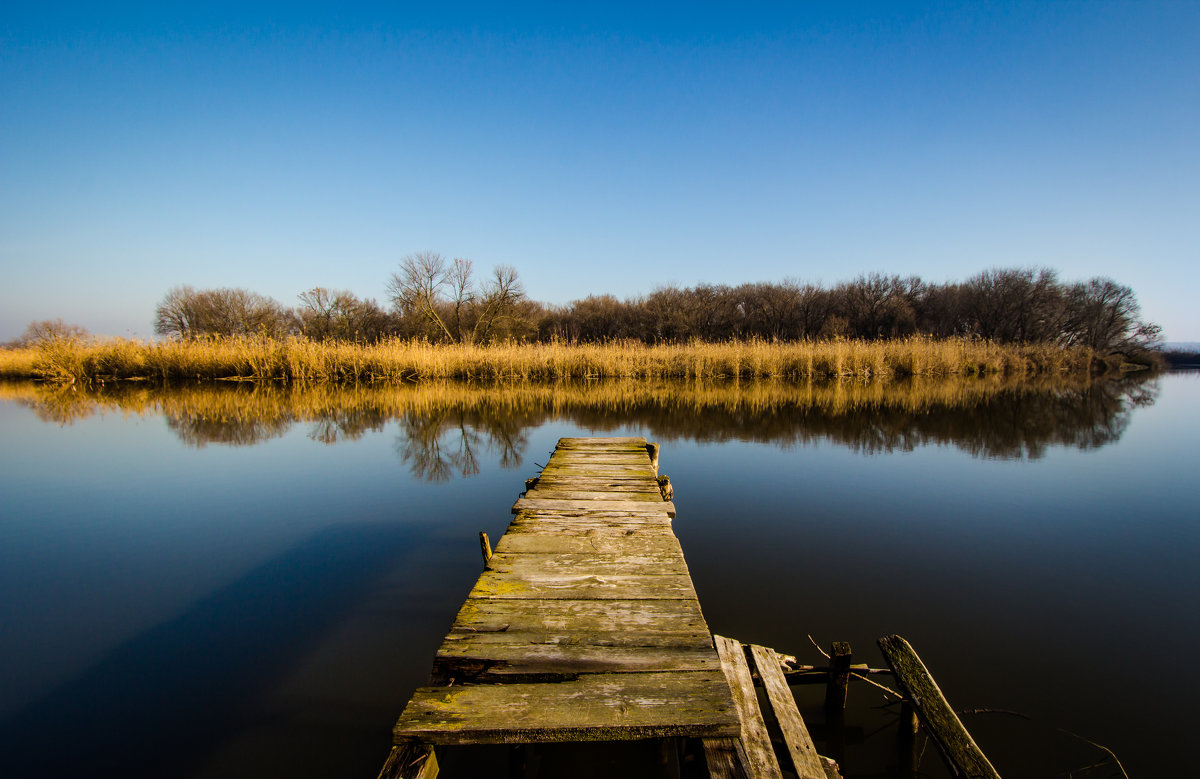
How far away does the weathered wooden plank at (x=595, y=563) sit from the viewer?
2.38 metres

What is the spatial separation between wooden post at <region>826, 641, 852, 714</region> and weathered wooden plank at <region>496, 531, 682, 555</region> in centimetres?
82

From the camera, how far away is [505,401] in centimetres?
1293

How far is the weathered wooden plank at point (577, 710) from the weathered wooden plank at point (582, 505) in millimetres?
1697

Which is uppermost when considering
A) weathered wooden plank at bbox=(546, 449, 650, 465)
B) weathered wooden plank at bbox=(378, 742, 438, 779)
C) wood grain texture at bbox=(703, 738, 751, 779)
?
weathered wooden plank at bbox=(546, 449, 650, 465)

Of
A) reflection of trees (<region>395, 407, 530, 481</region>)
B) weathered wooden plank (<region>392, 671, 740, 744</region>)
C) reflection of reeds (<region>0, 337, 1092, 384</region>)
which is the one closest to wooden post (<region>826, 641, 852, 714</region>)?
weathered wooden plank (<region>392, 671, 740, 744</region>)

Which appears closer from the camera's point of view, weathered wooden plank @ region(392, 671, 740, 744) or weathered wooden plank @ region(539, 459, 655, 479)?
weathered wooden plank @ region(392, 671, 740, 744)

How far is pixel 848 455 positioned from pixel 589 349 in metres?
13.6

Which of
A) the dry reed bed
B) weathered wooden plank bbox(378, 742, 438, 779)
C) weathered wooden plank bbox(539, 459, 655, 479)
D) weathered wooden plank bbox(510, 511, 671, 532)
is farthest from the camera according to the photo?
the dry reed bed

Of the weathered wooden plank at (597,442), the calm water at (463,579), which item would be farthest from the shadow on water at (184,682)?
the weathered wooden plank at (597,442)

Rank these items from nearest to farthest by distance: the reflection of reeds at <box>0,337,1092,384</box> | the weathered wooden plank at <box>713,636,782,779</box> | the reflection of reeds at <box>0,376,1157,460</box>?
1. the weathered wooden plank at <box>713,636,782,779</box>
2. the reflection of reeds at <box>0,376,1157,460</box>
3. the reflection of reeds at <box>0,337,1092,384</box>

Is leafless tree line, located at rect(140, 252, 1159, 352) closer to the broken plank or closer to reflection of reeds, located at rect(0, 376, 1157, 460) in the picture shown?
reflection of reeds, located at rect(0, 376, 1157, 460)

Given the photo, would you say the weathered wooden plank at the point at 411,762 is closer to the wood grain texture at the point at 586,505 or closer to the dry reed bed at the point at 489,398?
the wood grain texture at the point at 586,505

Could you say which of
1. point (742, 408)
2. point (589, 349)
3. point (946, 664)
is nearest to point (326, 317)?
point (589, 349)

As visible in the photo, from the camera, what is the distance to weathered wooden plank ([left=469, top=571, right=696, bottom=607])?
6.97ft
